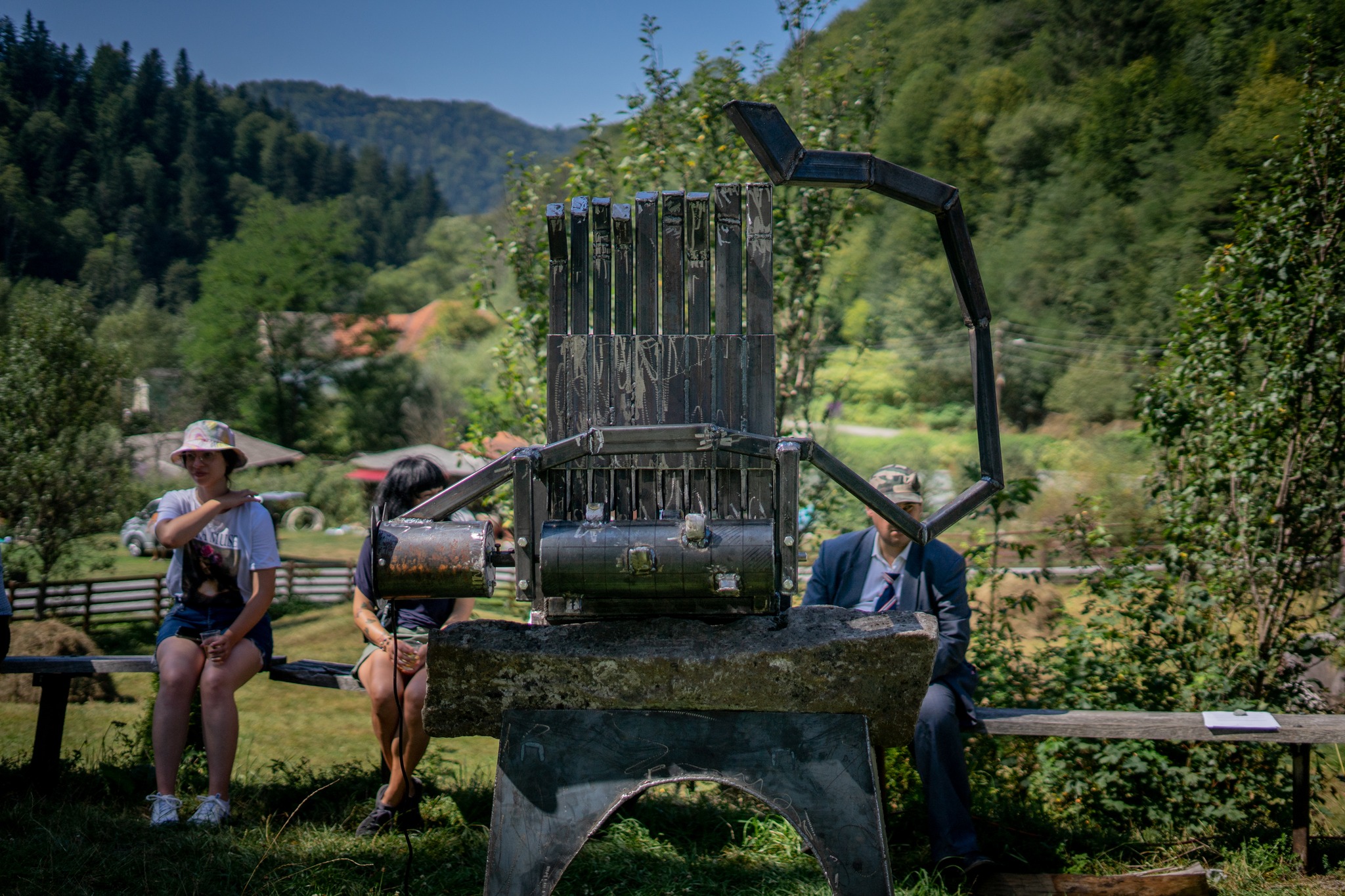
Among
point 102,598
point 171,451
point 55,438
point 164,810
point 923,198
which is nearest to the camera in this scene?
point 923,198

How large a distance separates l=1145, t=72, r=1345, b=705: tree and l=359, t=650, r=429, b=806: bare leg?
13.1ft

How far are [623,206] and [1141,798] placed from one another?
3.96 meters

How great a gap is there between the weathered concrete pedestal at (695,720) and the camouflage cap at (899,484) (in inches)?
57.1

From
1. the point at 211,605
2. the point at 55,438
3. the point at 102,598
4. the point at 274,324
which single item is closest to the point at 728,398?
the point at 211,605

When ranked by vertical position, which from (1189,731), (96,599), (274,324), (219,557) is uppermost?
(274,324)

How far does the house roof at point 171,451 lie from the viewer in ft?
91.2

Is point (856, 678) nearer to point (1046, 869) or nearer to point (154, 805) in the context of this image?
point (1046, 869)

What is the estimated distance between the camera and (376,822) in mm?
4344

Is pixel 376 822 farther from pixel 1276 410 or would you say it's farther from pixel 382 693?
pixel 1276 410

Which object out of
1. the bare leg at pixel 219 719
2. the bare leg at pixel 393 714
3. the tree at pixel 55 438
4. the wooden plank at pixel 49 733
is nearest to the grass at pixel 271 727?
the wooden plank at pixel 49 733

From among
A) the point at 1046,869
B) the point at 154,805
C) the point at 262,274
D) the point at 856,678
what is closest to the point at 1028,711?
the point at 1046,869

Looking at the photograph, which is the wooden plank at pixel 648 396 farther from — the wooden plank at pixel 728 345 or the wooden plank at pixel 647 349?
the wooden plank at pixel 728 345

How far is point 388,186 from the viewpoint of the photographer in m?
87.3

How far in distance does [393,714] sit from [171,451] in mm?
27024
